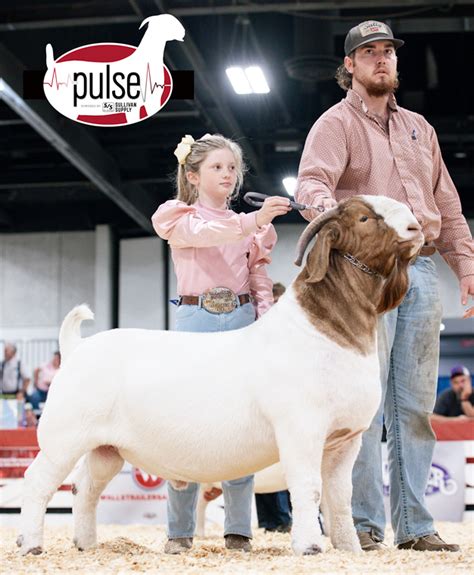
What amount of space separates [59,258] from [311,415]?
1548 centimetres

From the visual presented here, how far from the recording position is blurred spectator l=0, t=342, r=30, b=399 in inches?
628

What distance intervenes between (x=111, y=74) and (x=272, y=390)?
609 centimetres

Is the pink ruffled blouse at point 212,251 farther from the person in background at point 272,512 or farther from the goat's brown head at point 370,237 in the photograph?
the person in background at point 272,512

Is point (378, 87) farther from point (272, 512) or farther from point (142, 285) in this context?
point (142, 285)

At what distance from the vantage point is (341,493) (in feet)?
11.1

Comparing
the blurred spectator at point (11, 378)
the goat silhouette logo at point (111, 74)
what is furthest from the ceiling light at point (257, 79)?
Answer: the blurred spectator at point (11, 378)

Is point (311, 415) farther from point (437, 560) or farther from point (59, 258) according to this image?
point (59, 258)

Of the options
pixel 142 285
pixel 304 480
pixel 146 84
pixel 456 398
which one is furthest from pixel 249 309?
pixel 142 285

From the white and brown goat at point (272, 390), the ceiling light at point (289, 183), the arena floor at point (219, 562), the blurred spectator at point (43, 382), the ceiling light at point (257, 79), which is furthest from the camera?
the ceiling light at point (289, 183)

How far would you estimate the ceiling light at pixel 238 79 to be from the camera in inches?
399

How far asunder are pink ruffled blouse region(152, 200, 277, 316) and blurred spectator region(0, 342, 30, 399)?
1216 cm

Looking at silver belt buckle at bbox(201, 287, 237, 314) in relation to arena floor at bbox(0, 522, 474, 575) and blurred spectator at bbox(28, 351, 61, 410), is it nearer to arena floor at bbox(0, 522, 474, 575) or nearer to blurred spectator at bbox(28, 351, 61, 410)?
arena floor at bbox(0, 522, 474, 575)

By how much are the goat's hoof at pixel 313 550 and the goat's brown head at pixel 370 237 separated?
34.9 inches

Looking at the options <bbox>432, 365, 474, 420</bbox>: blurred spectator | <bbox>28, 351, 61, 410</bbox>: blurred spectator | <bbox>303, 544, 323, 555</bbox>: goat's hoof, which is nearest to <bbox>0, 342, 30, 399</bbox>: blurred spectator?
<bbox>28, 351, 61, 410</bbox>: blurred spectator
